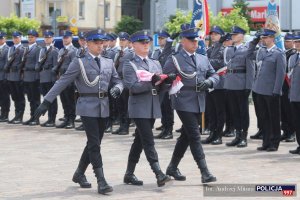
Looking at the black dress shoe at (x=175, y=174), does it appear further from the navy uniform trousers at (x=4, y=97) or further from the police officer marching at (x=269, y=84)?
the navy uniform trousers at (x=4, y=97)

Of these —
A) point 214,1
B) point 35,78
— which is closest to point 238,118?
point 35,78

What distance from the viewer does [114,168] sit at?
10.8 metres

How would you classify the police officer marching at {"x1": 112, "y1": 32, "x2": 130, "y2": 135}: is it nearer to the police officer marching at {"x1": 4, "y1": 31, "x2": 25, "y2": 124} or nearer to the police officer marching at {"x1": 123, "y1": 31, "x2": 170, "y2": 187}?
the police officer marching at {"x1": 4, "y1": 31, "x2": 25, "y2": 124}

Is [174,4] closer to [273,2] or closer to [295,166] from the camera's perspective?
[273,2]

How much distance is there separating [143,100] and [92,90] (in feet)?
2.21

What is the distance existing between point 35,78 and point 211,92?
5148 mm

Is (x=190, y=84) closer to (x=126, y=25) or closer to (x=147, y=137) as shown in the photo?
(x=147, y=137)

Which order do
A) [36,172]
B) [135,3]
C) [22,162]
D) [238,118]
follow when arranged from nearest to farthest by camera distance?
[36,172], [22,162], [238,118], [135,3]

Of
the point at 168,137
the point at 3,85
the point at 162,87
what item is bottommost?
the point at 168,137

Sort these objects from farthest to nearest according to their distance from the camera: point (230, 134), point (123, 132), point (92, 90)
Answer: point (123, 132) < point (230, 134) < point (92, 90)

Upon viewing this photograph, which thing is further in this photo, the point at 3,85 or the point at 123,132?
the point at 3,85

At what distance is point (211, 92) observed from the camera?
1425cm

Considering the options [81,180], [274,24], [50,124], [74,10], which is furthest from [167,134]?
[74,10]

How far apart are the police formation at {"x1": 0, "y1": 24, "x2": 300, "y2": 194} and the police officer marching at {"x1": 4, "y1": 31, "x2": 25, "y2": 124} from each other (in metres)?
0.02
